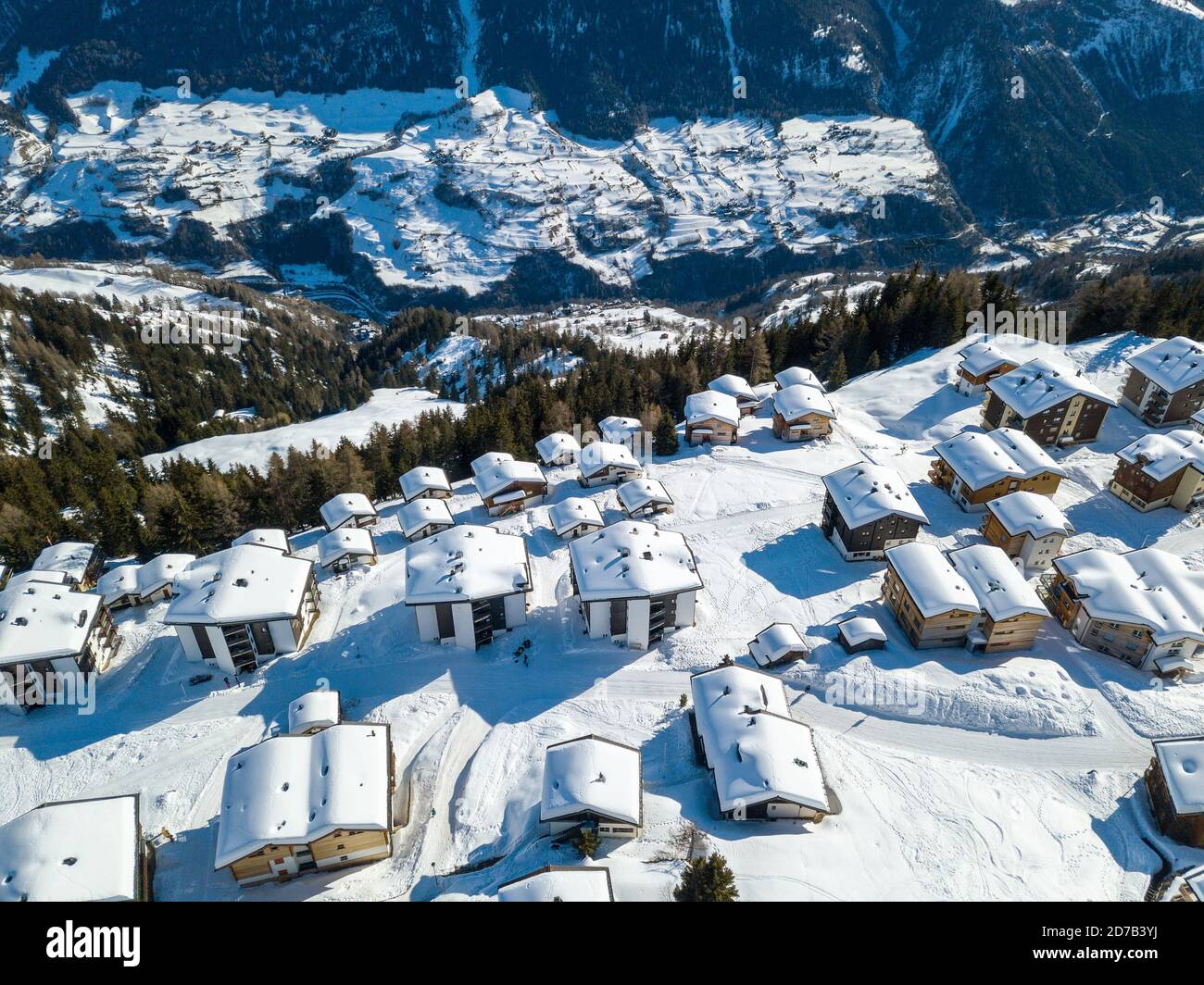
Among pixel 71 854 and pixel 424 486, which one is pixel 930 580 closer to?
pixel 424 486

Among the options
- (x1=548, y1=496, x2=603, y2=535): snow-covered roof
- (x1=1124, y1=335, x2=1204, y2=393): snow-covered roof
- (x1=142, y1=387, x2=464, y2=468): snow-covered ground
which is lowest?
(x1=142, y1=387, x2=464, y2=468): snow-covered ground

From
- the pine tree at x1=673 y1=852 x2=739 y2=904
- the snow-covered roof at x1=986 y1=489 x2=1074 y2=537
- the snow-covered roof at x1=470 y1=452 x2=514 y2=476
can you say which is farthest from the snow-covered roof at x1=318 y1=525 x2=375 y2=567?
the snow-covered roof at x1=986 y1=489 x2=1074 y2=537

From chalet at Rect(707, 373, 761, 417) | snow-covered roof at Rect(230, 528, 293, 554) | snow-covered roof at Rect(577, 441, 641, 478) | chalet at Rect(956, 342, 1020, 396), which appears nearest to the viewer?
snow-covered roof at Rect(230, 528, 293, 554)

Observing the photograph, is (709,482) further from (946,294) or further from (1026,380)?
(946,294)

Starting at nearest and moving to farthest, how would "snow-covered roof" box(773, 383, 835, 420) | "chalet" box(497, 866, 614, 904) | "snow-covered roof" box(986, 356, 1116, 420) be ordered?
1. "chalet" box(497, 866, 614, 904)
2. "snow-covered roof" box(986, 356, 1116, 420)
3. "snow-covered roof" box(773, 383, 835, 420)

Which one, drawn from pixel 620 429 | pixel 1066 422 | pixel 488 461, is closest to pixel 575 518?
pixel 488 461

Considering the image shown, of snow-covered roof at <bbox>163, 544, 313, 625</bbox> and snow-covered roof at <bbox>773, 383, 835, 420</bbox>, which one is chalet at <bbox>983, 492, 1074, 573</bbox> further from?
snow-covered roof at <bbox>163, 544, 313, 625</bbox>

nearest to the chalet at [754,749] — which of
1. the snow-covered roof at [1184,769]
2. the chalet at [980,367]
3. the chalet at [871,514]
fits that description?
the snow-covered roof at [1184,769]
